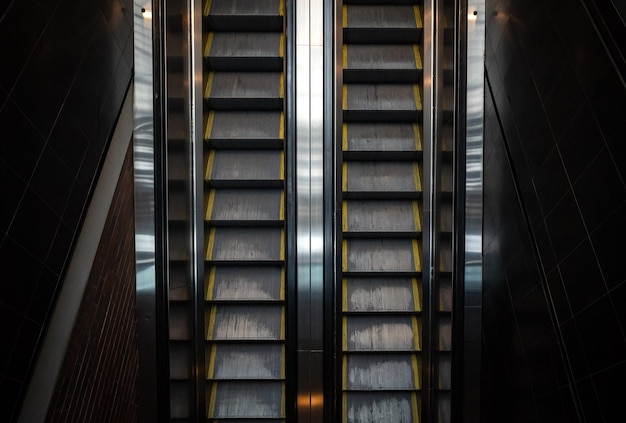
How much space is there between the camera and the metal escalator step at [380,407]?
467 cm

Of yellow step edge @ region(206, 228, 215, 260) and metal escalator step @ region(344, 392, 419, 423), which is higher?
Answer: yellow step edge @ region(206, 228, 215, 260)

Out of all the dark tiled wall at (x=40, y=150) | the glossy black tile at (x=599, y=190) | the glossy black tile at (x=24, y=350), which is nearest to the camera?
the glossy black tile at (x=599, y=190)

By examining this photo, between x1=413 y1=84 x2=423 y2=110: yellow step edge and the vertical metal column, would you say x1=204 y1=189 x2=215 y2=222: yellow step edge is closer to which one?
the vertical metal column

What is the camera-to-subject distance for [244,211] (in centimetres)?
478

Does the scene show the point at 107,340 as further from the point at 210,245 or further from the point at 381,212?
the point at 381,212

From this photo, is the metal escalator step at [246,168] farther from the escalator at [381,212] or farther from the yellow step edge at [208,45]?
the yellow step edge at [208,45]

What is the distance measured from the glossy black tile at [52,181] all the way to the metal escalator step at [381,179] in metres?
2.08

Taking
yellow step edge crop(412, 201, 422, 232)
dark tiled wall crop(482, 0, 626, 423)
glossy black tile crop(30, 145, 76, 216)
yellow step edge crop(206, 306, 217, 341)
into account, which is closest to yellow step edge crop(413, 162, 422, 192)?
yellow step edge crop(412, 201, 422, 232)

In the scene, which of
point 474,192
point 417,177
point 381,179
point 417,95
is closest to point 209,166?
point 381,179

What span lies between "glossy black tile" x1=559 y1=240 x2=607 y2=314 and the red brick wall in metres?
2.49

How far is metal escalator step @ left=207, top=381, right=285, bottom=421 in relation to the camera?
15.3 feet

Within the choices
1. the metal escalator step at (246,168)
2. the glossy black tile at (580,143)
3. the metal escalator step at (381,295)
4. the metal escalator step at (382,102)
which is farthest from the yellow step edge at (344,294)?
the glossy black tile at (580,143)

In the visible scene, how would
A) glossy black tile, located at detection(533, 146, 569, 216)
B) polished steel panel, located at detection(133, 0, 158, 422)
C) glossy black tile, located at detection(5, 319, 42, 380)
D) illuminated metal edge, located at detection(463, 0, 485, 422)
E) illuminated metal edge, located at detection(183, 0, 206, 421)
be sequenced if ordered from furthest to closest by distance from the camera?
illuminated metal edge, located at detection(183, 0, 206, 421) → illuminated metal edge, located at detection(463, 0, 485, 422) → polished steel panel, located at detection(133, 0, 158, 422) → glossy black tile, located at detection(533, 146, 569, 216) → glossy black tile, located at detection(5, 319, 42, 380)

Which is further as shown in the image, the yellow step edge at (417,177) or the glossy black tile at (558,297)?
the yellow step edge at (417,177)
